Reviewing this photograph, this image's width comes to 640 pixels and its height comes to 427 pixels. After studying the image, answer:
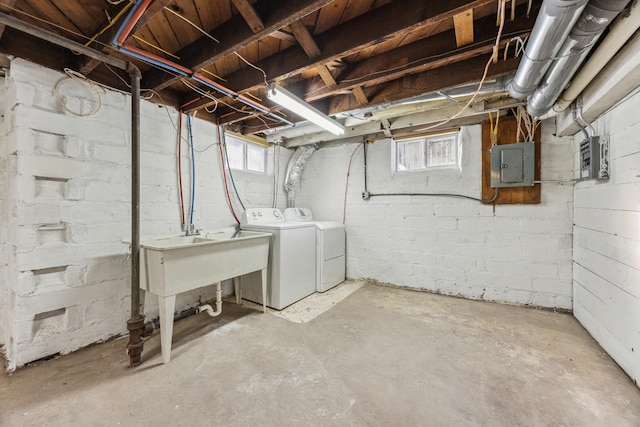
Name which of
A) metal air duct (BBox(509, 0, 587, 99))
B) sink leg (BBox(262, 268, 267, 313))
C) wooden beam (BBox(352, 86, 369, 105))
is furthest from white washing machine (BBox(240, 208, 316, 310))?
metal air duct (BBox(509, 0, 587, 99))

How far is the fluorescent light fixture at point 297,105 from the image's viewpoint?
1995 mm

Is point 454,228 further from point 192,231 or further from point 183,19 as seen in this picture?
point 183,19

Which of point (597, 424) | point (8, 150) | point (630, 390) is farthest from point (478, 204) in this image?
point (8, 150)

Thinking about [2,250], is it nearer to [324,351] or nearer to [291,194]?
[324,351]

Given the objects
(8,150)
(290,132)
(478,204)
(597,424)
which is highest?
(290,132)

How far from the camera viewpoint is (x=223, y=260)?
2.18 meters

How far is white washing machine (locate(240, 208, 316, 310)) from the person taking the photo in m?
2.70

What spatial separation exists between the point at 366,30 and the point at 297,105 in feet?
2.80

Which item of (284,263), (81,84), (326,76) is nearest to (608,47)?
(326,76)

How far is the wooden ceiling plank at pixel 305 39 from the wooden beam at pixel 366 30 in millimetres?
40

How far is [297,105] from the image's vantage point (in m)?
2.22

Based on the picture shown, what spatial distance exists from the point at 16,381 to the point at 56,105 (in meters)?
1.86

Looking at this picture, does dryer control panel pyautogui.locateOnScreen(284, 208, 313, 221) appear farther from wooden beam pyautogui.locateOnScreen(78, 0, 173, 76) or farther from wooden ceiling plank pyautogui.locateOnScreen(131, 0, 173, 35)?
wooden ceiling plank pyautogui.locateOnScreen(131, 0, 173, 35)

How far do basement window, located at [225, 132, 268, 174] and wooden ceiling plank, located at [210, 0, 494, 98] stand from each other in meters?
1.41
